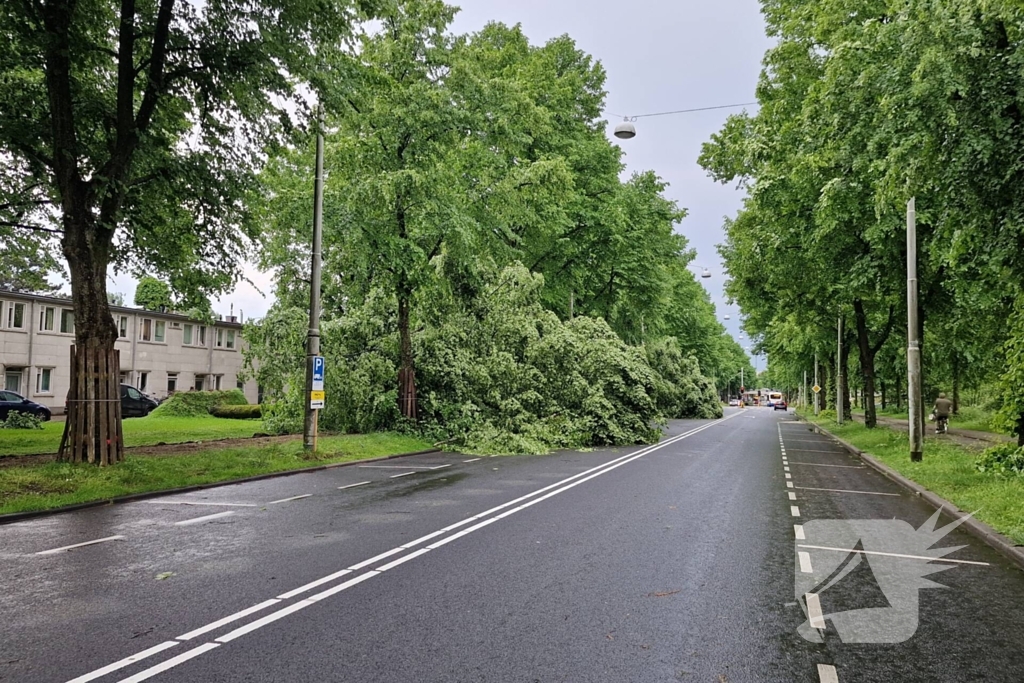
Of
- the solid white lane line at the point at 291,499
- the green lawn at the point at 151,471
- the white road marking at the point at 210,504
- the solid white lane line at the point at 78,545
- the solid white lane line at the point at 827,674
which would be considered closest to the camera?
the solid white lane line at the point at 827,674

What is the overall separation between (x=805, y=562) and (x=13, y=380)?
136 ft

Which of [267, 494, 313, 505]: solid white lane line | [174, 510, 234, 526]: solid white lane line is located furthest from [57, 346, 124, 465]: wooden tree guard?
[174, 510, 234, 526]: solid white lane line

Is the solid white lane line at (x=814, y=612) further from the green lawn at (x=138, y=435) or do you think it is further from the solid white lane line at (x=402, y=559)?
the green lawn at (x=138, y=435)

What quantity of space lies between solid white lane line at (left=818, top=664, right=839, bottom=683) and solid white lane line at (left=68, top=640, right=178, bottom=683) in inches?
168

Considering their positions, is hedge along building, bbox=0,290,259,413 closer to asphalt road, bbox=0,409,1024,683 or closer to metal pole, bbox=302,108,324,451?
metal pole, bbox=302,108,324,451

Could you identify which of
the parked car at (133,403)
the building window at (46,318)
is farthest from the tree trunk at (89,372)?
the building window at (46,318)

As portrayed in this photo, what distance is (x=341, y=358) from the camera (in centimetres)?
2244

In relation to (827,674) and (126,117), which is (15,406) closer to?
(126,117)

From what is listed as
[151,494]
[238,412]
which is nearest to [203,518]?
[151,494]

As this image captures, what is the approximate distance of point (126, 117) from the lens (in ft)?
44.3

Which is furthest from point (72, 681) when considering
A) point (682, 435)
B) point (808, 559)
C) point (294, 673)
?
point (682, 435)

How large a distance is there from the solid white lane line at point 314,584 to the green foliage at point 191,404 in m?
30.2

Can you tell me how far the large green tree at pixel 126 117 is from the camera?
12.7 m

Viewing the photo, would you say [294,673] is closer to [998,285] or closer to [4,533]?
[4,533]
